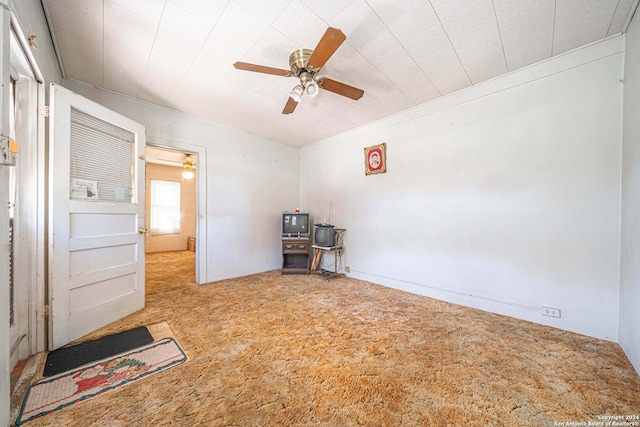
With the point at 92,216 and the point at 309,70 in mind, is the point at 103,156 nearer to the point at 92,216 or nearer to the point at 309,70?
the point at 92,216

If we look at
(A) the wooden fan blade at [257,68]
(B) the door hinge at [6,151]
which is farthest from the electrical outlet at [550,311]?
(B) the door hinge at [6,151]

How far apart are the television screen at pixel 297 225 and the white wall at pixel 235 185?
45 cm

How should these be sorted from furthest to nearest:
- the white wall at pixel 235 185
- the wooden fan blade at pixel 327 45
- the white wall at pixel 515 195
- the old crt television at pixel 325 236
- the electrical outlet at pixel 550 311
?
1. the old crt television at pixel 325 236
2. the white wall at pixel 235 185
3. the electrical outlet at pixel 550 311
4. the white wall at pixel 515 195
5. the wooden fan blade at pixel 327 45

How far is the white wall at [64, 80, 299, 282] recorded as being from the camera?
333cm

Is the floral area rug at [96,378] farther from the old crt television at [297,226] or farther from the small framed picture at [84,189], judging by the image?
the old crt television at [297,226]

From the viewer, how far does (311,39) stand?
1945 millimetres

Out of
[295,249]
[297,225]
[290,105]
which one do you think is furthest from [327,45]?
[295,249]

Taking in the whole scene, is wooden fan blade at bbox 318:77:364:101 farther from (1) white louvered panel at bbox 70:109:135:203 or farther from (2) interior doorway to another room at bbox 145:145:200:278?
(2) interior doorway to another room at bbox 145:145:200:278

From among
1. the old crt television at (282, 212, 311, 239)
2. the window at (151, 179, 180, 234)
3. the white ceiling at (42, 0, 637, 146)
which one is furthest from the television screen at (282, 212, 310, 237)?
the window at (151, 179, 180, 234)

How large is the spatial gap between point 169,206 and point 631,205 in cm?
863

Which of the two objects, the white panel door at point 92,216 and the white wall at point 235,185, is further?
the white wall at point 235,185

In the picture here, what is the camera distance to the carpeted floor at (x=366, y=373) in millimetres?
1261

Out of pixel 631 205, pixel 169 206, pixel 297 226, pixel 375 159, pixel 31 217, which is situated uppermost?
pixel 375 159

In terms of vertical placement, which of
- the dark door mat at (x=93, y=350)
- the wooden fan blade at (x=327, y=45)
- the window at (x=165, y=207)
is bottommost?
the dark door mat at (x=93, y=350)
